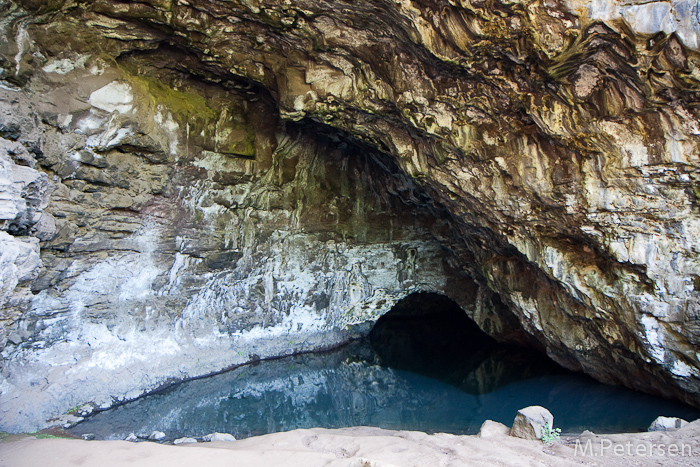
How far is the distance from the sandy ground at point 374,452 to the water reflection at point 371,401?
1.71 m

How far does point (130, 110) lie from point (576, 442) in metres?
7.19

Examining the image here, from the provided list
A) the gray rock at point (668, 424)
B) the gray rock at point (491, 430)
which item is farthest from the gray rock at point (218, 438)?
the gray rock at point (668, 424)

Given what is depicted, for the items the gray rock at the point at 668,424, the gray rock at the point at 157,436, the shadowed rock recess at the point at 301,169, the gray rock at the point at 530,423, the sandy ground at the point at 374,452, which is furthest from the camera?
the gray rock at the point at 157,436

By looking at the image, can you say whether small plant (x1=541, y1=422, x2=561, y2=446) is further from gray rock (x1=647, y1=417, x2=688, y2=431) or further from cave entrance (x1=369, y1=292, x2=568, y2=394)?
cave entrance (x1=369, y1=292, x2=568, y2=394)

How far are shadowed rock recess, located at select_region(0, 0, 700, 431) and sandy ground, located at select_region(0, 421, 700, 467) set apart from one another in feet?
5.14

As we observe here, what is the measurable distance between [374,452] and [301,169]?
244 inches

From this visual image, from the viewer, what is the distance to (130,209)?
24.5ft

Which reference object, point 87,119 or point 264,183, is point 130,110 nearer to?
point 87,119

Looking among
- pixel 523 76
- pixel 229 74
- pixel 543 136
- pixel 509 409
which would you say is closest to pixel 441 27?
pixel 523 76

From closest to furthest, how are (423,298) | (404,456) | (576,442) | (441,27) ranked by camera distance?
1. (404,456)
2. (576,442)
3. (441,27)
4. (423,298)

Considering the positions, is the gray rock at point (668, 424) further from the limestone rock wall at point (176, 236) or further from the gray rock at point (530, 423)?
the limestone rock wall at point (176, 236)

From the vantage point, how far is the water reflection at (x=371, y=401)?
21.5 feet

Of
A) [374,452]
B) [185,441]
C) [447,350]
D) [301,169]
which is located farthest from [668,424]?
[301,169]

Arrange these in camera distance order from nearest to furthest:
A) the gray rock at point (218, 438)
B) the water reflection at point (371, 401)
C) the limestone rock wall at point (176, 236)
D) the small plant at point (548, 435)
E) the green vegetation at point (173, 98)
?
1. the small plant at point (548, 435)
2. the gray rock at point (218, 438)
3. the limestone rock wall at point (176, 236)
4. the water reflection at point (371, 401)
5. the green vegetation at point (173, 98)
